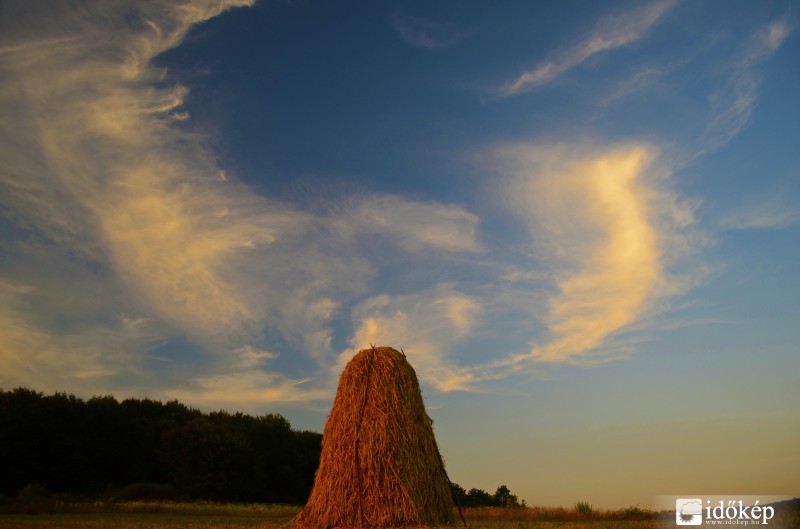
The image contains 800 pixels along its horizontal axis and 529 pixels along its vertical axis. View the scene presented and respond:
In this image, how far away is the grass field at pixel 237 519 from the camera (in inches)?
646

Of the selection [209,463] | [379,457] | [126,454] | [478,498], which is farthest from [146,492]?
[379,457]

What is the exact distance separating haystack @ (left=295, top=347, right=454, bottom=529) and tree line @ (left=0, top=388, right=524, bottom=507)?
2665 cm

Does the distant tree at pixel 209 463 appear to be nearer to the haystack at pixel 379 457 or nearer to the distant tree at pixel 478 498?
the distant tree at pixel 478 498

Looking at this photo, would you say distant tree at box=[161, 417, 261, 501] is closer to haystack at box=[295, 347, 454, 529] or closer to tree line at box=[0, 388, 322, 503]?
tree line at box=[0, 388, 322, 503]

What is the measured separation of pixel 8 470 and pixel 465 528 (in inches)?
1685

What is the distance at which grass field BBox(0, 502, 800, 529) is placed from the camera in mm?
16406

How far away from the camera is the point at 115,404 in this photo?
60.2 m

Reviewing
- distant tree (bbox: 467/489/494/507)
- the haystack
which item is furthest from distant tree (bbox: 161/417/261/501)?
the haystack

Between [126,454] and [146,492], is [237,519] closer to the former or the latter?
[146,492]

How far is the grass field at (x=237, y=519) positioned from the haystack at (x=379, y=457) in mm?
1451

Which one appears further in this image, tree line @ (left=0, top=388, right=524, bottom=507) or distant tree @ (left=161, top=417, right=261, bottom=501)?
distant tree @ (left=161, top=417, right=261, bottom=501)

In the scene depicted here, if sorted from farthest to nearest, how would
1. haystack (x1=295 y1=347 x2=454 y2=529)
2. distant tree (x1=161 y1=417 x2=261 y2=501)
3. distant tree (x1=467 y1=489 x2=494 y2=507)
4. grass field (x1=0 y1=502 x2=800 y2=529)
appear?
distant tree (x1=161 y1=417 x2=261 y2=501) → distant tree (x1=467 y1=489 x2=494 y2=507) → grass field (x1=0 y1=502 x2=800 y2=529) → haystack (x1=295 y1=347 x2=454 y2=529)

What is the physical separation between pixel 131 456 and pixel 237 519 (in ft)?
119

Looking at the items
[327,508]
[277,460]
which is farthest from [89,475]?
[327,508]
